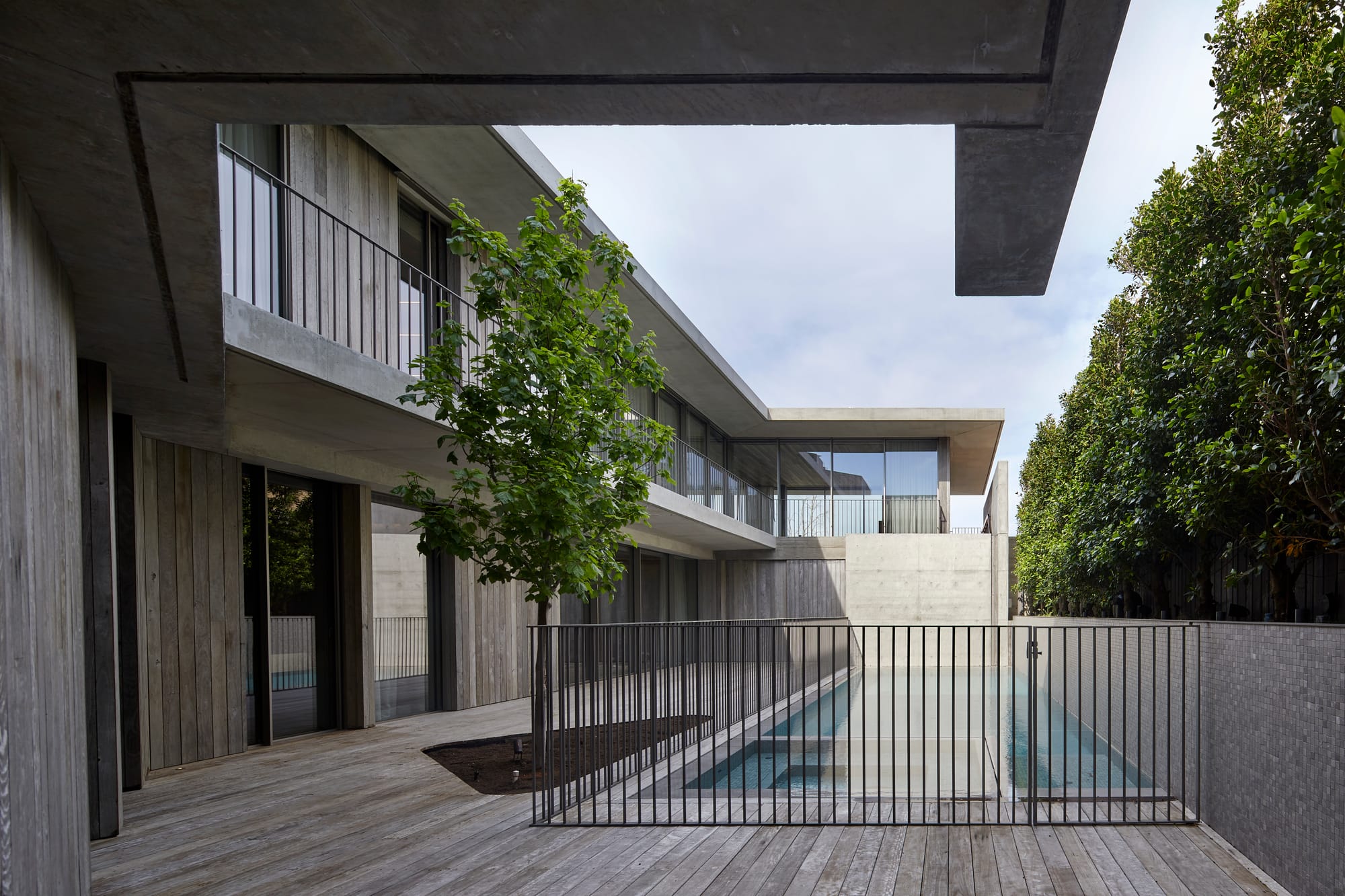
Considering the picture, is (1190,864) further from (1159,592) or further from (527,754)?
(1159,592)

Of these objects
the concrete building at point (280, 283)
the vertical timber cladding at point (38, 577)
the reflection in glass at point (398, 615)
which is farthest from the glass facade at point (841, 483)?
the vertical timber cladding at point (38, 577)

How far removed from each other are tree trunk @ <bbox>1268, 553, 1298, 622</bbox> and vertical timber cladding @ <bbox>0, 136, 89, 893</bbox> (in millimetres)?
7307

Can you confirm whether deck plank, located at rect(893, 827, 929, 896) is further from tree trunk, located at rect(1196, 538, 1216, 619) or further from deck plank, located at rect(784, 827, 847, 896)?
tree trunk, located at rect(1196, 538, 1216, 619)

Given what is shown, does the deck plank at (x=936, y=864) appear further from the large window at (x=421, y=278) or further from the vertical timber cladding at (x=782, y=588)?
the vertical timber cladding at (x=782, y=588)

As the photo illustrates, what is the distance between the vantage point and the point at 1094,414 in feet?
40.7

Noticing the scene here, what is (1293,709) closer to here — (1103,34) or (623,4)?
(1103,34)

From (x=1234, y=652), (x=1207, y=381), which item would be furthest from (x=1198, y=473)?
(x=1234, y=652)

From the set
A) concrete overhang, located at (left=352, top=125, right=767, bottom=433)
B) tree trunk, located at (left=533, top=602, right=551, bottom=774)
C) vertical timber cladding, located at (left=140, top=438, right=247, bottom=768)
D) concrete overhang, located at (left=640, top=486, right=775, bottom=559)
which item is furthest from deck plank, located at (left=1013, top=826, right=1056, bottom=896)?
concrete overhang, located at (left=640, top=486, right=775, bottom=559)

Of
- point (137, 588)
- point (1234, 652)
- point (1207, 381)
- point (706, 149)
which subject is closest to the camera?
point (1234, 652)

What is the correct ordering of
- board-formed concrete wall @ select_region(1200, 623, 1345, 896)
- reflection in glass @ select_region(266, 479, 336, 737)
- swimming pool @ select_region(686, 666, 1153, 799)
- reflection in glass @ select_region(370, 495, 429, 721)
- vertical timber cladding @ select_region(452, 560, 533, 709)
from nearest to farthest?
board-formed concrete wall @ select_region(1200, 623, 1345, 896) < swimming pool @ select_region(686, 666, 1153, 799) < reflection in glass @ select_region(266, 479, 336, 737) < reflection in glass @ select_region(370, 495, 429, 721) < vertical timber cladding @ select_region(452, 560, 533, 709)

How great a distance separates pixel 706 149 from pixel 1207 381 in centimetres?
1741

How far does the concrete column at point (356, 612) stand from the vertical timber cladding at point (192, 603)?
1594 mm

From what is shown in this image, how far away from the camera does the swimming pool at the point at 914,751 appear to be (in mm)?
6285

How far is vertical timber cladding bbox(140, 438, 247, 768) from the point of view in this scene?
7.64 meters
